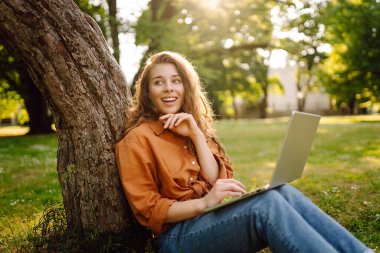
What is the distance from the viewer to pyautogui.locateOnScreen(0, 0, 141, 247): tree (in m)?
3.02

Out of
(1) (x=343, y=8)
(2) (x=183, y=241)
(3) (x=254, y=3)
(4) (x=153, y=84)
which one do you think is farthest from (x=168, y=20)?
(2) (x=183, y=241)

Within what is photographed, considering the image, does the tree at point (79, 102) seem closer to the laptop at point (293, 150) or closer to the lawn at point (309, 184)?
the lawn at point (309, 184)

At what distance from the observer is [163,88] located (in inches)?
130

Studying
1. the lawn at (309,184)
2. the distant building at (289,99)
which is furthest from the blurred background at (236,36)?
the distant building at (289,99)

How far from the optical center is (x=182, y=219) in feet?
9.02

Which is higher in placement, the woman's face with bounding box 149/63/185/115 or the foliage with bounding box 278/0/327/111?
the foliage with bounding box 278/0/327/111

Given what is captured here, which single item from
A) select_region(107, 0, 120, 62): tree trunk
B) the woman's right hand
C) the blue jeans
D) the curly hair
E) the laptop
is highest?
select_region(107, 0, 120, 62): tree trunk

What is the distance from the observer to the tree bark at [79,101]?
9.89 ft

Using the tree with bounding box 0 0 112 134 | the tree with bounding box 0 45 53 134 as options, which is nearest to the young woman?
the tree with bounding box 0 0 112 134

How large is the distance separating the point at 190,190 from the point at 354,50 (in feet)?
68.0

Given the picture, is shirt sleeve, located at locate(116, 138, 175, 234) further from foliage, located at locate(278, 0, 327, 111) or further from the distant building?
the distant building

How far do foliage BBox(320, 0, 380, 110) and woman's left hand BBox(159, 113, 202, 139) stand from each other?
1378 centimetres

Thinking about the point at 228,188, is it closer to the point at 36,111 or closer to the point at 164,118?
the point at 164,118

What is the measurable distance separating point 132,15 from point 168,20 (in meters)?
1.36
